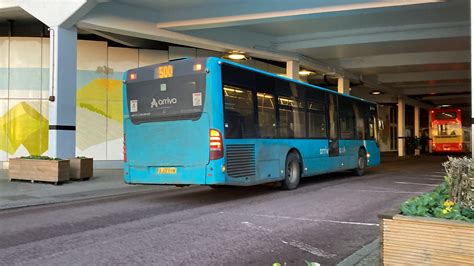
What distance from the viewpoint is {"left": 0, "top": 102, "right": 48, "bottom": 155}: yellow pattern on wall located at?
2169cm

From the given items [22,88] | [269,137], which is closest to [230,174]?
[269,137]

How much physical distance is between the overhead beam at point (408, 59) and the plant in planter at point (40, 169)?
18.3 m

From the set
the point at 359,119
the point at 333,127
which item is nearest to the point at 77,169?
the point at 333,127

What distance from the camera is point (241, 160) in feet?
35.8

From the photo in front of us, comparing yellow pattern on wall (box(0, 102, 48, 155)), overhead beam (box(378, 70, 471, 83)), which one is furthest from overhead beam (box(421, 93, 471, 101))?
yellow pattern on wall (box(0, 102, 48, 155))

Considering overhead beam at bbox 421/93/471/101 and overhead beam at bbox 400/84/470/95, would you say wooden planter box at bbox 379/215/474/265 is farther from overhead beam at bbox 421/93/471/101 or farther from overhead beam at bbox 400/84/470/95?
overhead beam at bbox 421/93/471/101

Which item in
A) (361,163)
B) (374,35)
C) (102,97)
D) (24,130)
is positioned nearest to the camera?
(361,163)

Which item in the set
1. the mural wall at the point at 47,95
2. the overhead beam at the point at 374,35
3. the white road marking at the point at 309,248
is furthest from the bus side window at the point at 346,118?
the white road marking at the point at 309,248

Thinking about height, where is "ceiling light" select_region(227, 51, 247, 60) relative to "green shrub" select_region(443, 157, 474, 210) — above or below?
above

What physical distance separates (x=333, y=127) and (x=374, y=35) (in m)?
7.02

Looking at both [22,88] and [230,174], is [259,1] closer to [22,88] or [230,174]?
[230,174]

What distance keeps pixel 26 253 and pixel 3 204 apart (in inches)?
205

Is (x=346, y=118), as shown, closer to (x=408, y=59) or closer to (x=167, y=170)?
(x=167, y=170)

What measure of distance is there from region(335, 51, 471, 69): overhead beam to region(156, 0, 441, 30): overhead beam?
10715 millimetres
